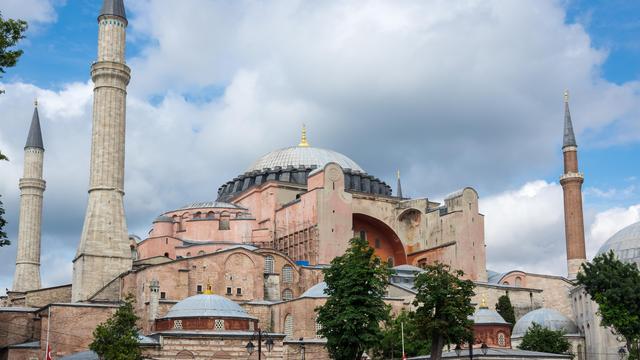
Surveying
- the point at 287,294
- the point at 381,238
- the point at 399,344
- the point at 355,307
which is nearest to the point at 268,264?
the point at 287,294

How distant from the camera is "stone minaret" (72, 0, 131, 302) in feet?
131

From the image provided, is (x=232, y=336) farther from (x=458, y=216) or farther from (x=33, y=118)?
(x=33, y=118)

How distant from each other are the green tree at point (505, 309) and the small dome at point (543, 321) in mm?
428

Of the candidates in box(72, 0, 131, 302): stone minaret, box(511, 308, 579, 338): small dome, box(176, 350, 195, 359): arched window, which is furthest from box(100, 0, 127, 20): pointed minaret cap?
box(511, 308, 579, 338): small dome

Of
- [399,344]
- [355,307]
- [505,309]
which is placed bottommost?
[399,344]

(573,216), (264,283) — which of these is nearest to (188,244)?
(264,283)

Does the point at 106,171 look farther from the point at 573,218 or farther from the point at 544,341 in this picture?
the point at 573,218

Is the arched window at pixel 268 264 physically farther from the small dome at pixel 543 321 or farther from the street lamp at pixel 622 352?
the street lamp at pixel 622 352

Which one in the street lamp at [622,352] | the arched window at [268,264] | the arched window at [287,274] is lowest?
the street lamp at [622,352]

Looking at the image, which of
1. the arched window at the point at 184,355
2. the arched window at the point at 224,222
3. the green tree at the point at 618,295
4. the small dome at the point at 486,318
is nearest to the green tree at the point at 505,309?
the small dome at the point at 486,318

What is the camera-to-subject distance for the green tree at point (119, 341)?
91.3ft

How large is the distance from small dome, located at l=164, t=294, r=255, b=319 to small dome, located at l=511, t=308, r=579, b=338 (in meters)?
14.9

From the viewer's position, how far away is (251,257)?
133 feet

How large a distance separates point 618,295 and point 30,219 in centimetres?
3197
